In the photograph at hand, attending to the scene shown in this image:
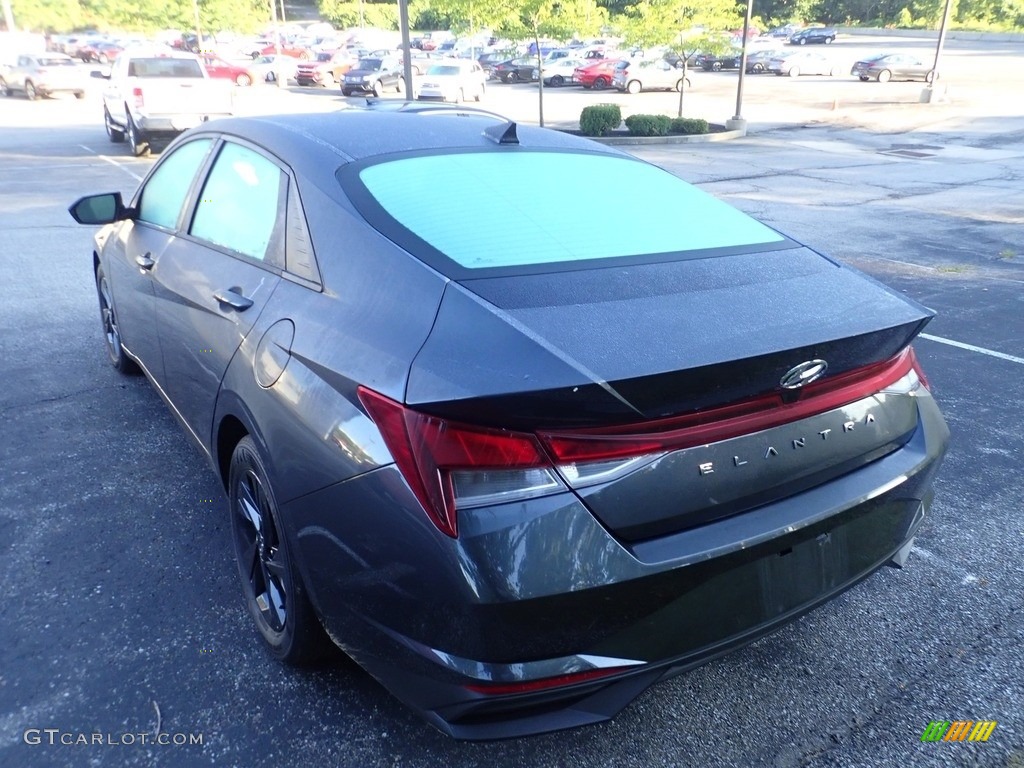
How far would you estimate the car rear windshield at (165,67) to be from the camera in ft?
55.3

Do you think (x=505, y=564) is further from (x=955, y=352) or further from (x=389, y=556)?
(x=955, y=352)

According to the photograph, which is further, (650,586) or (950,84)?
(950,84)

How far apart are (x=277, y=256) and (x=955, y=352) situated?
4795 millimetres

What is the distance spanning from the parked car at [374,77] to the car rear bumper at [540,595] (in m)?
36.3

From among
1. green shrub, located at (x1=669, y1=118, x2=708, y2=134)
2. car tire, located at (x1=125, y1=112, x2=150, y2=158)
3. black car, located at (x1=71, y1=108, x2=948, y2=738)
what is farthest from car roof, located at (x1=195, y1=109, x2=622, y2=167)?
green shrub, located at (x1=669, y1=118, x2=708, y2=134)

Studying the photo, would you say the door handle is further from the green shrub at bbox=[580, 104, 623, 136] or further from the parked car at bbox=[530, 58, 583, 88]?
the parked car at bbox=[530, 58, 583, 88]

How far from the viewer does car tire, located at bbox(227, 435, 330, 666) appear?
8.06ft

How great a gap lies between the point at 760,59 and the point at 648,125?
2777cm

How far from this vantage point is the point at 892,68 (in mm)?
37500

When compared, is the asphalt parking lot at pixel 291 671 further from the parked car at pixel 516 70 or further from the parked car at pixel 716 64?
the parked car at pixel 716 64

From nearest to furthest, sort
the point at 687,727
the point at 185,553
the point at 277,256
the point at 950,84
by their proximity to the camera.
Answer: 1. the point at 687,727
2. the point at 277,256
3. the point at 185,553
4. the point at 950,84

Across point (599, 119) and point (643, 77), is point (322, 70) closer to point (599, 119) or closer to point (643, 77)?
point (643, 77)

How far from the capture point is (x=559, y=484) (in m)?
1.89

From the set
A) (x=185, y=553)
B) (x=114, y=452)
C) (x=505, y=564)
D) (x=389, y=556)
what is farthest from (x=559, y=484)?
(x=114, y=452)
